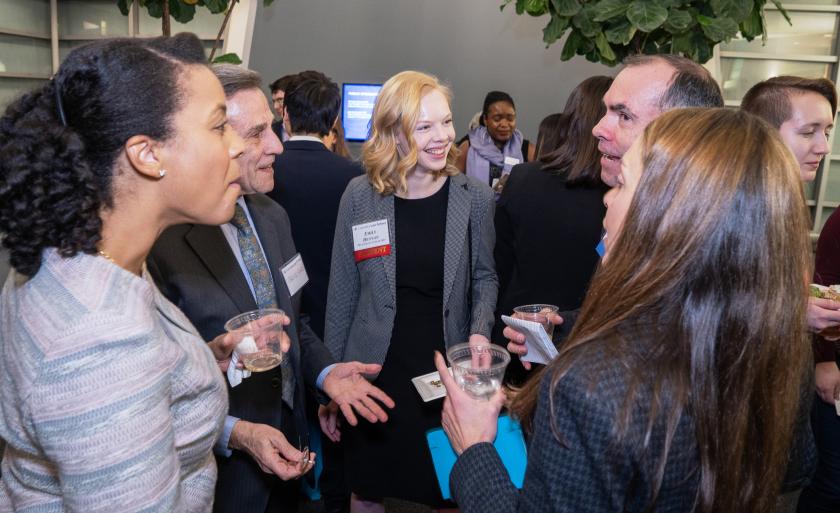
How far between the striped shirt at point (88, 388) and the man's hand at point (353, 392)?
96 centimetres

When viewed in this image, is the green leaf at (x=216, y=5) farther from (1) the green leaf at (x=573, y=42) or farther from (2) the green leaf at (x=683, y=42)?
(2) the green leaf at (x=683, y=42)

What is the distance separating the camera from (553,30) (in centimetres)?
397

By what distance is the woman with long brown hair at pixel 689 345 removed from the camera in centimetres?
94

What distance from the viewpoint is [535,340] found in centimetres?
171

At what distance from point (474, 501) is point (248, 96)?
1.34 meters

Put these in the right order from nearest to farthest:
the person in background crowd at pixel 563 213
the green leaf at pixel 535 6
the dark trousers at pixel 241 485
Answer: the dark trousers at pixel 241 485, the person in background crowd at pixel 563 213, the green leaf at pixel 535 6

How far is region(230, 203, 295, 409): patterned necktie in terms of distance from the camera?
5.90 ft

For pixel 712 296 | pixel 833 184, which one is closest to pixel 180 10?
pixel 712 296

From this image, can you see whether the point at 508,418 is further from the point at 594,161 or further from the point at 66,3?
the point at 66,3

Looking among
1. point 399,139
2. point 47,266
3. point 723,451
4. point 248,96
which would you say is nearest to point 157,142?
point 47,266

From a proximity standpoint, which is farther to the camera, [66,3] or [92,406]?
[66,3]

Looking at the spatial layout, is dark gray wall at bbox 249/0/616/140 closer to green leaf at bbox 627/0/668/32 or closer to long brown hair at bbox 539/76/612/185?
green leaf at bbox 627/0/668/32

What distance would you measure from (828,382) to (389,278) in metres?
1.71

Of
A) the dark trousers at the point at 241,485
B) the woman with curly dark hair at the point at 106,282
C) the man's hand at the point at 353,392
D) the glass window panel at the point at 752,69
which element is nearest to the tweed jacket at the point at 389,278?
the man's hand at the point at 353,392
